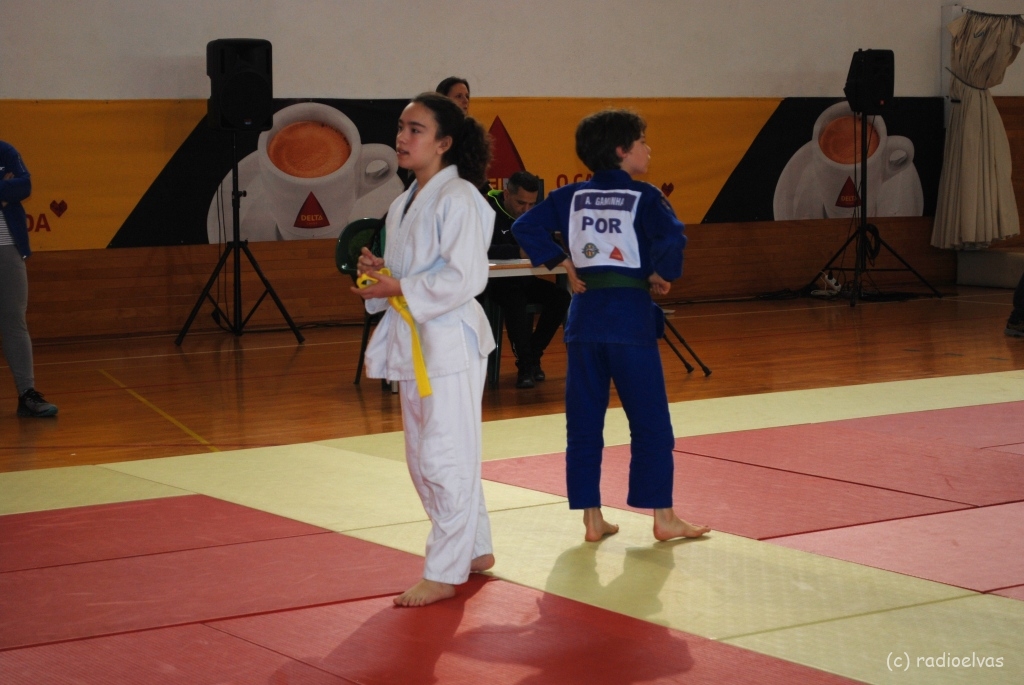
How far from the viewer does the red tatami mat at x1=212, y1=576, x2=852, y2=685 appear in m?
2.53

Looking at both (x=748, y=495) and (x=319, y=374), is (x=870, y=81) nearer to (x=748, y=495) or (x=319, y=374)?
(x=319, y=374)

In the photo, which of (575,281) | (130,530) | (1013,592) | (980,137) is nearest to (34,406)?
(130,530)

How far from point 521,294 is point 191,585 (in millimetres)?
3545

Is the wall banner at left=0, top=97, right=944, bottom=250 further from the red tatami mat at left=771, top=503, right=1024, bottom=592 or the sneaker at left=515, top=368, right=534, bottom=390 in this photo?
the red tatami mat at left=771, top=503, right=1024, bottom=592

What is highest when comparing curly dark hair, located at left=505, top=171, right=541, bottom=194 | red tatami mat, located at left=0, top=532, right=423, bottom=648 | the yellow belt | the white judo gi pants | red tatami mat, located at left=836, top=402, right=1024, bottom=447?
curly dark hair, located at left=505, top=171, right=541, bottom=194

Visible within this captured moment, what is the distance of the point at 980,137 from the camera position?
10906 mm

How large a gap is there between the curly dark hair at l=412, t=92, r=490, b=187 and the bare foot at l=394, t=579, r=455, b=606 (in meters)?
1.02

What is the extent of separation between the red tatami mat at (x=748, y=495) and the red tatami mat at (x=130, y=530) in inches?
37.4

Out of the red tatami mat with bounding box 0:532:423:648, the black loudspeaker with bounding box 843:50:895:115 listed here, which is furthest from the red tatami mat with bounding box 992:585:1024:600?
the black loudspeaker with bounding box 843:50:895:115

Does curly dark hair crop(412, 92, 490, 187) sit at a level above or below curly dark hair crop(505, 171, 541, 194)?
above

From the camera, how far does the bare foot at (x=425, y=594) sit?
300cm

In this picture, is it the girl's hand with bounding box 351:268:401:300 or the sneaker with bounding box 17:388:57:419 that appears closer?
the girl's hand with bounding box 351:268:401:300

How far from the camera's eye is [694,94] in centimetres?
1030

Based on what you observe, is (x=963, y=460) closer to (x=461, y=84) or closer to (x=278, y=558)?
(x=278, y=558)
